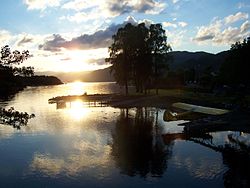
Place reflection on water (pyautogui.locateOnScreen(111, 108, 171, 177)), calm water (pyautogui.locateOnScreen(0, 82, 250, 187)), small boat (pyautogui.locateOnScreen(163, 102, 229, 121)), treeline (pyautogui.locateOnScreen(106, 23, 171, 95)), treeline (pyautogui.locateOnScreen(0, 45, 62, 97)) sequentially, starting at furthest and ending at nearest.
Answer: treeline (pyautogui.locateOnScreen(106, 23, 171, 95)) → small boat (pyautogui.locateOnScreen(163, 102, 229, 121)) → reflection on water (pyautogui.locateOnScreen(111, 108, 171, 177)) → calm water (pyautogui.locateOnScreen(0, 82, 250, 187)) → treeline (pyautogui.locateOnScreen(0, 45, 62, 97))

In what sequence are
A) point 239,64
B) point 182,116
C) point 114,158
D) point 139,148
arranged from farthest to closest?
point 182,116 < point 239,64 < point 139,148 < point 114,158

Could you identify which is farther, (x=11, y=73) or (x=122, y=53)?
(x=122, y=53)

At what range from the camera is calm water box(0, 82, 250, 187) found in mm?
31375

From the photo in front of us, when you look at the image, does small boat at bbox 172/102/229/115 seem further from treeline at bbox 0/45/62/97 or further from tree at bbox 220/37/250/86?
treeline at bbox 0/45/62/97

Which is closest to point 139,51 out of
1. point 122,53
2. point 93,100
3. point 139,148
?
point 122,53

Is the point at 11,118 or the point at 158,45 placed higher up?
the point at 158,45

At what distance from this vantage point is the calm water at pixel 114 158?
103 ft

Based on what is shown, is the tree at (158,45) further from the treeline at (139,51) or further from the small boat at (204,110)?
the small boat at (204,110)

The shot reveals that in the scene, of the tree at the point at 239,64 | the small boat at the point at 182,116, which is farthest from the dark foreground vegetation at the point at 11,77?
the small boat at the point at 182,116

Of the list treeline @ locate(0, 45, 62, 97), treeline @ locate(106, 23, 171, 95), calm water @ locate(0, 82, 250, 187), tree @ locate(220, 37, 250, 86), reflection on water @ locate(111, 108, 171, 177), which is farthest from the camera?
treeline @ locate(106, 23, 171, 95)

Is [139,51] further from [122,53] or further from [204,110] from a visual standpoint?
[204,110]

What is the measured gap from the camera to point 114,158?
39.3 meters

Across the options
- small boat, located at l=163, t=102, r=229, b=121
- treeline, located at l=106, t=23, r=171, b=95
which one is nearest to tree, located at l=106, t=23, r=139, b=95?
treeline, located at l=106, t=23, r=171, b=95

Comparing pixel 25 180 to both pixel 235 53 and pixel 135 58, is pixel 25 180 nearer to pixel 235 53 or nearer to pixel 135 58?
pixel 235 53
